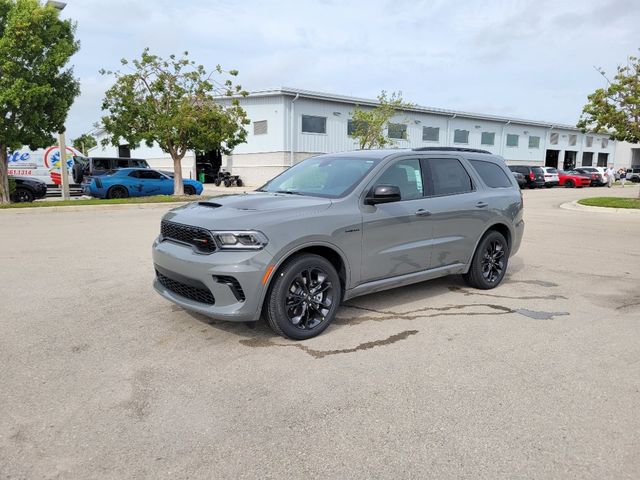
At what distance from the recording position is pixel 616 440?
3.00m

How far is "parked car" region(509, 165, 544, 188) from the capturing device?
1398 inches

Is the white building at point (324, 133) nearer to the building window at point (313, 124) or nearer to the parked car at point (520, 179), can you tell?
the building window at point (313, 124)

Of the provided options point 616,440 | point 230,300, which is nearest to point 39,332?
point 230,300

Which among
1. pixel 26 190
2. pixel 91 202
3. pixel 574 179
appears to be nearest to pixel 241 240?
pixel 91 202

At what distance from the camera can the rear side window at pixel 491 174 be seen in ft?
21.4

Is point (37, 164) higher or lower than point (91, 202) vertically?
higher

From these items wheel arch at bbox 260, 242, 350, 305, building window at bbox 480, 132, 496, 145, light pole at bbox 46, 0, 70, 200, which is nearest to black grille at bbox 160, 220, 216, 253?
wheel arch at bbox 260, 242, 350, 305

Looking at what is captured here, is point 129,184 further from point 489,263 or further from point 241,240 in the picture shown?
point 241,240

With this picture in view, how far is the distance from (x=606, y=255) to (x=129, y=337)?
8.35 m

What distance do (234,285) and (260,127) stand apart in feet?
101

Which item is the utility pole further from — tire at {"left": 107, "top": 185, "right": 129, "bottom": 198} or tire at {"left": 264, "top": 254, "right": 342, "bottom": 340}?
tire at {"left": 264, "top": 254, "right": 342, "bottom": 340}

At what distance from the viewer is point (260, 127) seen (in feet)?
111

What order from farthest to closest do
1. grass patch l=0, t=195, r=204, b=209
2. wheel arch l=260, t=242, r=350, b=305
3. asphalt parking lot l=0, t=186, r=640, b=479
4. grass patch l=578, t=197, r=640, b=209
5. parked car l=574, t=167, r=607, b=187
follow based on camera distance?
parked car l=574, t=167, r=607, b=187 → grass patch l=578, t=197, r=640, b=209 → grass patch l=0, t=195, r=204, b=209 → wheel arch l=260, t=242, r=350, b=305 → asphalt parking lot l=0, t=186, r=640, b=479

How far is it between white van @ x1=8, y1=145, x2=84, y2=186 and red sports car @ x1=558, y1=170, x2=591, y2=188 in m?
33.3
